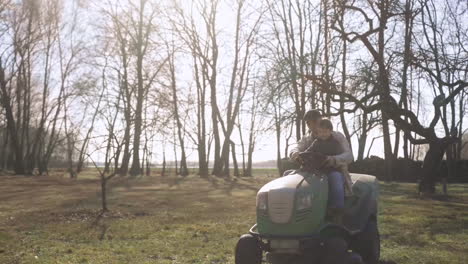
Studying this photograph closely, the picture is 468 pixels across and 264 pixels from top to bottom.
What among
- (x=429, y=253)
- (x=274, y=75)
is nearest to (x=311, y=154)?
(x=429, y=253)

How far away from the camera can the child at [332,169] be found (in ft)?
19.0

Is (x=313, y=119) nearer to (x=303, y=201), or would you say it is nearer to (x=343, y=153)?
(x=343, y=153)

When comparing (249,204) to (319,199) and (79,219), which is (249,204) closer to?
(79,219)

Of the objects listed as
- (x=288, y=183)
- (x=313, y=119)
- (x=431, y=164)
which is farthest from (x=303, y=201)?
(x=431, y=164)

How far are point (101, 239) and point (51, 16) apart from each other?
122 ft

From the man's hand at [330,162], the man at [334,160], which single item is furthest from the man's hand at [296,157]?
the man's hand at [330,162]

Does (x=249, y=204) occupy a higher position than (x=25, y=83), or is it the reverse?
(x=25, y=83)

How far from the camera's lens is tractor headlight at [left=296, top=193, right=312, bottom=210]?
18.2 feet

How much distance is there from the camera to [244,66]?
4412 centimetres

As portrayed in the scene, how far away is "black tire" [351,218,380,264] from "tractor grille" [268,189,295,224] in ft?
4.49

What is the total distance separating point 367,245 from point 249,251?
1640 mm

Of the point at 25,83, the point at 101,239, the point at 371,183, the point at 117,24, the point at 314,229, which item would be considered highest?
the point at 117,24

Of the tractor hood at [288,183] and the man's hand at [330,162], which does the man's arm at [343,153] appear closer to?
the man's hand at [330,162]

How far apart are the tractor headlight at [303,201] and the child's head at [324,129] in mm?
989
